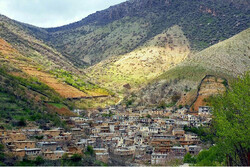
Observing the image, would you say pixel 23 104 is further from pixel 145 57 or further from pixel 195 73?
pixel 145 57

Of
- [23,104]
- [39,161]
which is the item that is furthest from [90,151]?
[23,104]

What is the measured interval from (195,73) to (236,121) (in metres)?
73.0

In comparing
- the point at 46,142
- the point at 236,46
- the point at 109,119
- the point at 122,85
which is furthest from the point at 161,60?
the point at 46,142

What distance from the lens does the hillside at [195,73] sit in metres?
95.3

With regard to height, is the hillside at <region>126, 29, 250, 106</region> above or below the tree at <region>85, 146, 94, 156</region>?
above

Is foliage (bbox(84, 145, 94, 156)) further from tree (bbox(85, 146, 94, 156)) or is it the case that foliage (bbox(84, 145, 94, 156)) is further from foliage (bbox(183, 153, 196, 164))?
foliage (bbox(183, 153, 196, 164))

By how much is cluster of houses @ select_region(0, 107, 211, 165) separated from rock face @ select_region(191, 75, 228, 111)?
1020 centimetres

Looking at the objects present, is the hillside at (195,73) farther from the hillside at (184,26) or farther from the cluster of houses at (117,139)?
the hillside at (184,26)

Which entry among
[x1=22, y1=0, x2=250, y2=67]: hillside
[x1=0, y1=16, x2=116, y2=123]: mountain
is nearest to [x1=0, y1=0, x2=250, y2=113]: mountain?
[x1=22, y1=0, x2=250, y2=67]: hillside

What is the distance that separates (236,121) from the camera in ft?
95.1

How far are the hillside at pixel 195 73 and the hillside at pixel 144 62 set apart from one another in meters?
19.7

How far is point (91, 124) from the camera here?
62938 mm

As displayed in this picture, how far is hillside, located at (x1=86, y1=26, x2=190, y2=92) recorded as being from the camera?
433 feet

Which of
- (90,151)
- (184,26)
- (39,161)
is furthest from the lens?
(184,26)
